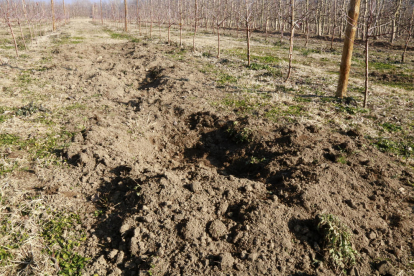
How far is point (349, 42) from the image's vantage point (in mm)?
8164

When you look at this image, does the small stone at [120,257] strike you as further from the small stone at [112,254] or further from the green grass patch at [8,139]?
the green grass patch at [8,139]

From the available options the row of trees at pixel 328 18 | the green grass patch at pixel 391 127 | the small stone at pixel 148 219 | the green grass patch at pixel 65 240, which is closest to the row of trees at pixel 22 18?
the row of trees at pixel 328 18

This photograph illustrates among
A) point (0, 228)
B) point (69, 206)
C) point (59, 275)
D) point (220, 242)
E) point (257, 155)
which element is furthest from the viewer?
point (257, 155)

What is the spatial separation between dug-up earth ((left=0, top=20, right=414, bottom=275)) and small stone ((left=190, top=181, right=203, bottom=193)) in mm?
22

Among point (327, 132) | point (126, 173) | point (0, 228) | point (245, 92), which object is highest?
point (245, 92)

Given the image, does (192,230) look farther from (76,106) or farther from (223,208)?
(76,106)

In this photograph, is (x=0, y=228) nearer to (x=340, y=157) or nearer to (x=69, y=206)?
(x=69, y=206)

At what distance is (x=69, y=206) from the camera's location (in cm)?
397

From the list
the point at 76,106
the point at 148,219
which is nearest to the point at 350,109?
the point at 148,219

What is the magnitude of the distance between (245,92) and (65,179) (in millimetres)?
6688

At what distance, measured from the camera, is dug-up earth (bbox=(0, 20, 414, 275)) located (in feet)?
10.2

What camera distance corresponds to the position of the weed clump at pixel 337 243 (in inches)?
122

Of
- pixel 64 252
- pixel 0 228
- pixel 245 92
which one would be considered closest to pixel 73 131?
pixel 0 228

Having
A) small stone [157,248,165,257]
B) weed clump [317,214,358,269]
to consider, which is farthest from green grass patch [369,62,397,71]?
small stone [157,248,165,257]
